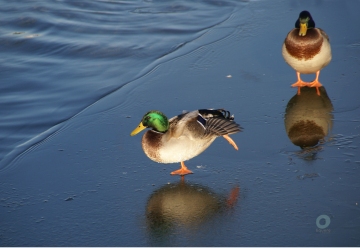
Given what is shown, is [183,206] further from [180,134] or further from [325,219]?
[325,219]

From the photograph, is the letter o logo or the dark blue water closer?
the letter o logo

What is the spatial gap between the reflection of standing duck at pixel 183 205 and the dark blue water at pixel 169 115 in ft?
0.05

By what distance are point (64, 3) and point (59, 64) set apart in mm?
2828

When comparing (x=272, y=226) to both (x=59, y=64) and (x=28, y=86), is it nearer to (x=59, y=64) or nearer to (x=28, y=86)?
(x=28, y=86)

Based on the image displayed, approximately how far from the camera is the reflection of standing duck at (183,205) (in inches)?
165

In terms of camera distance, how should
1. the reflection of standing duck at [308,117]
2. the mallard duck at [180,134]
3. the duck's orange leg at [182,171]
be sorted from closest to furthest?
the mallard duck at [180,134] < the duck's orange leg at [182,171] < the reflection of standing duck at [308,117]

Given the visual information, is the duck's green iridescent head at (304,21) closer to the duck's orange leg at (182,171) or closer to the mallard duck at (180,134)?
the mallard duck at (180,134)

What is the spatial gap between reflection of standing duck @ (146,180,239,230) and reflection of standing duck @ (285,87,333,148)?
40.4 inches

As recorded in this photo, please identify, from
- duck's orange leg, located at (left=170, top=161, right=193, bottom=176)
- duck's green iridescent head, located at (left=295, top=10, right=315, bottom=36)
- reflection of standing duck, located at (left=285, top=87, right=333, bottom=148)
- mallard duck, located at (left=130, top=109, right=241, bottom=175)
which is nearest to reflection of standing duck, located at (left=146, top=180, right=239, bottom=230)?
duck's orange leg, located at (left=170, top=161, right=193, bottom=176)

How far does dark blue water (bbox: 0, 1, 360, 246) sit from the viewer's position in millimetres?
4141

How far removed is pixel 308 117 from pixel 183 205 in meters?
1.83

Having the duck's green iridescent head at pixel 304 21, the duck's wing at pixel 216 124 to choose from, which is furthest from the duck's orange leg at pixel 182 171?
the duck's green iridescent head at pixel 304 21

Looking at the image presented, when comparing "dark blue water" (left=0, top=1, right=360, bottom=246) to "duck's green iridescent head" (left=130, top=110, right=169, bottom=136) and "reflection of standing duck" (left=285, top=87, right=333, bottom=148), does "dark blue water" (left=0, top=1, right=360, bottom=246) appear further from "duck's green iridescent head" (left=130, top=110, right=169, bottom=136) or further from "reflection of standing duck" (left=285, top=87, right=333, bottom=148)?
"duck's green iridescent head" (left=130, top=110, right=169, bottom=136)

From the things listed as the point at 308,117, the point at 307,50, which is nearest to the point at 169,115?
the point at 308,117
